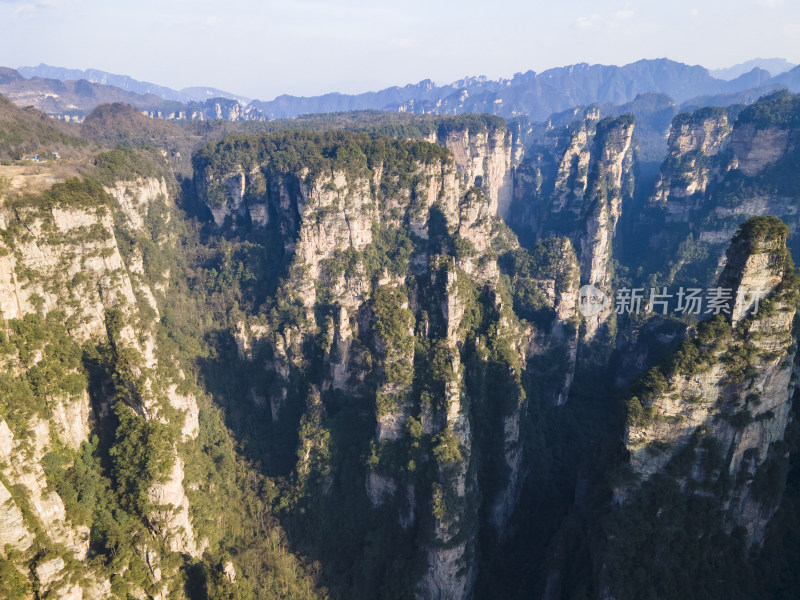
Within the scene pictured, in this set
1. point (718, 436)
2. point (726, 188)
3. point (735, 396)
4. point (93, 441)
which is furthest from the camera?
point (726, 188)

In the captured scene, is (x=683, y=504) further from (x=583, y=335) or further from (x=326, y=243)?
(x=326, y=243)

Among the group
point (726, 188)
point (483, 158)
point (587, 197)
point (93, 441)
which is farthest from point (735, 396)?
point (483, 158)

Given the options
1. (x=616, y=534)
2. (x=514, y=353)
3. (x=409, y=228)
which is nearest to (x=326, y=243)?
(x=409, y=228)

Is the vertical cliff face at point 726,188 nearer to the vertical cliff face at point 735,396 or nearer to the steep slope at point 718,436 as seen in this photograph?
the vertical cliff face at point 735,396

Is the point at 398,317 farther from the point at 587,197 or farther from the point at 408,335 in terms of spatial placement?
the point at 587,197

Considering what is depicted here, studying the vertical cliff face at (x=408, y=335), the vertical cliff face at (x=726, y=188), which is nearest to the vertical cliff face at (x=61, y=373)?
the vertical cliff face at (x=408, y=335)
